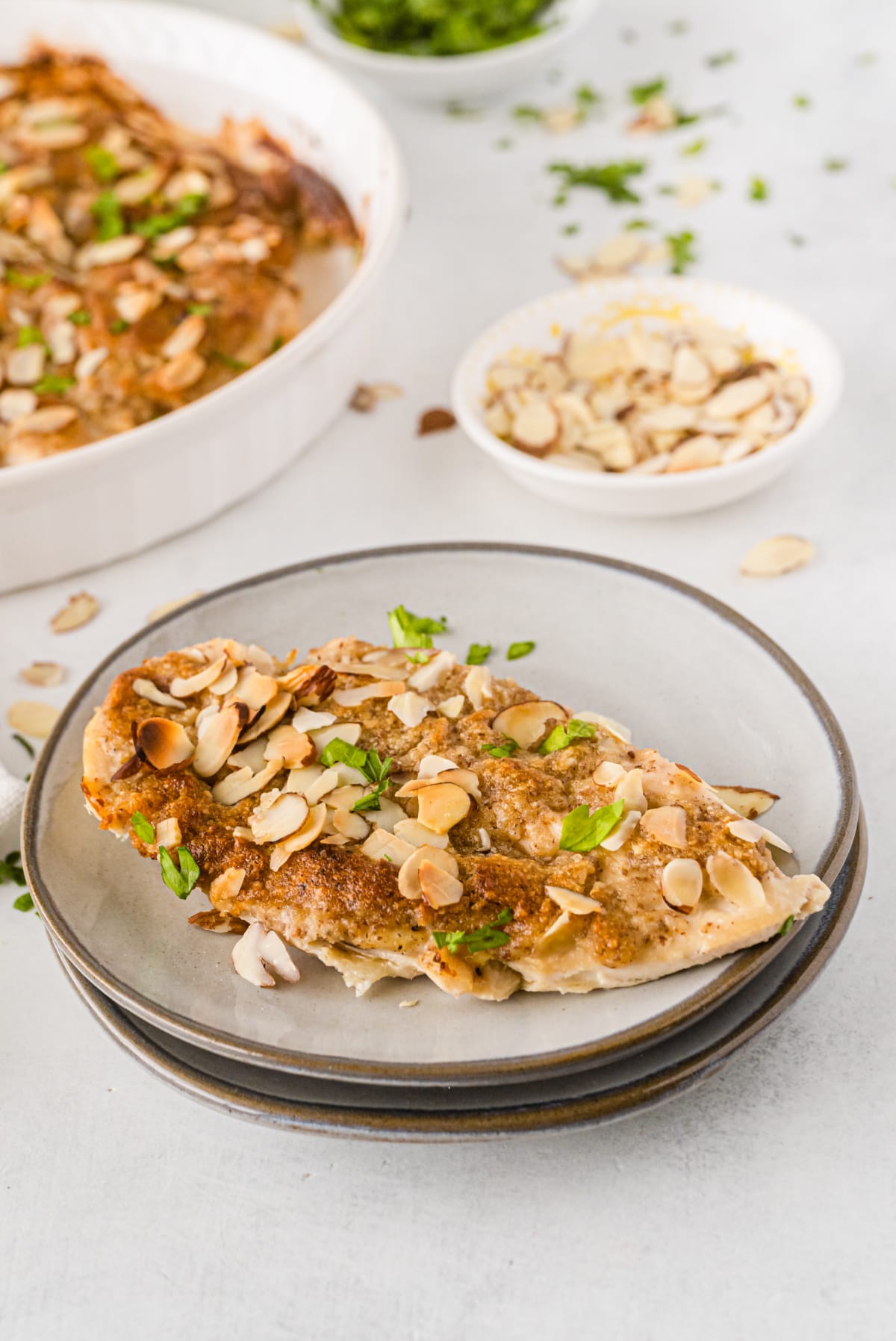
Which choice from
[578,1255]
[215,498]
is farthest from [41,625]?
[578,1255]

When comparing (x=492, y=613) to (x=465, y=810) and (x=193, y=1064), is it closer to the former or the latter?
(x=465, y=810)

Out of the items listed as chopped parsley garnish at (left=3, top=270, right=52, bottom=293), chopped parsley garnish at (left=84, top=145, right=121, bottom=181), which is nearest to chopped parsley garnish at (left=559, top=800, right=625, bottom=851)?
chopped parsley garnish at (left=3, top=270, right=52, bottom=293)

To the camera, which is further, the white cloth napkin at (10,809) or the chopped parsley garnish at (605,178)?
the chopped parsley garnish at (605,178)

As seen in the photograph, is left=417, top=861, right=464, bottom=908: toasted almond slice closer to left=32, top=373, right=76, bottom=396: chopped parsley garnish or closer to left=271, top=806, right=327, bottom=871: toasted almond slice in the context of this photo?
left=271, top=806, right=327, bottom=871: toasted almond slice

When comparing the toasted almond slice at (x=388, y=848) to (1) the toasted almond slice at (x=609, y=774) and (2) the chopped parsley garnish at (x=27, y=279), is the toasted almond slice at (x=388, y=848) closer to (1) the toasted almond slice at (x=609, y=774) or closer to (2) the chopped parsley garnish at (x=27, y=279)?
(1) the toasted almond slice at (x=609, y=774)

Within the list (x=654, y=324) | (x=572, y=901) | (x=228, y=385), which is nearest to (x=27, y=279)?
(x=228, y=385)

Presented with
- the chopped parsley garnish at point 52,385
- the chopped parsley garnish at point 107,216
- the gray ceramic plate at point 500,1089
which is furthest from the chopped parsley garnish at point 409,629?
the chopped parsley garnish at point 107,216
